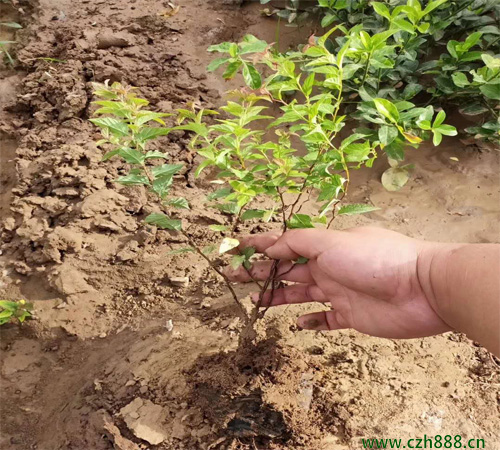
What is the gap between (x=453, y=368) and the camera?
202 centimetres

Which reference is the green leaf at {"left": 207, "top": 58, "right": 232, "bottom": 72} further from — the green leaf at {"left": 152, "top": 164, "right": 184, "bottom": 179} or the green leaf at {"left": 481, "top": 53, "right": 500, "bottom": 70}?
the green leaf at {"left": 481, "top": 53, "right": 500, "bottom": 70}

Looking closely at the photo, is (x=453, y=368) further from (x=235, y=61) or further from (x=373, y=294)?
(x=235, y=61)

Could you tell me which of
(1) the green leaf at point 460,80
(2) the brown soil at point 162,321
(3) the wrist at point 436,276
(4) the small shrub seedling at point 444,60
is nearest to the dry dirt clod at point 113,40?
(2) the brown soil at point 162,321

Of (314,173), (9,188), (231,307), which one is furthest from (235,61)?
(9,188)

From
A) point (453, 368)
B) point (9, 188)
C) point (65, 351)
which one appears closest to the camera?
point (453, 368)

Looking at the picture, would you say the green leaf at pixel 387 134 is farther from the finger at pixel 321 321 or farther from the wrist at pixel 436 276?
the finger at pixel 321 321

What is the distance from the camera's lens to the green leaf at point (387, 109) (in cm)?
172

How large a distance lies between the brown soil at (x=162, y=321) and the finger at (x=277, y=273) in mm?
285

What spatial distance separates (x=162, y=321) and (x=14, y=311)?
73 centimetres

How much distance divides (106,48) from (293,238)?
281 centimetres

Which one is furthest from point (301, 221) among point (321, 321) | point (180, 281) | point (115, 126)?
point (180, 281)

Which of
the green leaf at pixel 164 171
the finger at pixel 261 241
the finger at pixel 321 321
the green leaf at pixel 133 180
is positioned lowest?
the finger at pixel 321 321

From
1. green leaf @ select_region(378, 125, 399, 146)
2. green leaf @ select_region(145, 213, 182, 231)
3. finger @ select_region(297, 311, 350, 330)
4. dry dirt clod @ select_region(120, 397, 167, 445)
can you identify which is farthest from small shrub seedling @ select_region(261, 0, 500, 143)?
dry dirt clod @ select_region(120, 397, 167, 445)

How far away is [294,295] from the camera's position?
80.7 inches
